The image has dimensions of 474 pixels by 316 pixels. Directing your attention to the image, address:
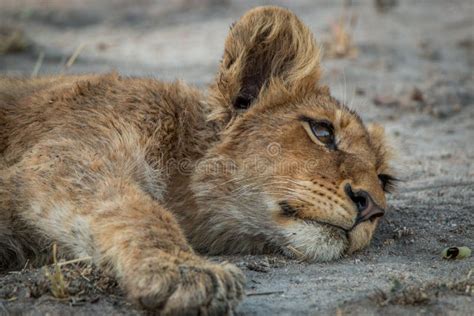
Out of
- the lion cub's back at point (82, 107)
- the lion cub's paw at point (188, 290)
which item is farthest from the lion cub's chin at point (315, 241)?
the lion cub's back at point (82, 107)

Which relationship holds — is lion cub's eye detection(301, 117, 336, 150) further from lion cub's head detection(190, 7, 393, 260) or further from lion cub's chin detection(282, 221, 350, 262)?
lion cub's chin detection(282, 221, 350, 262)

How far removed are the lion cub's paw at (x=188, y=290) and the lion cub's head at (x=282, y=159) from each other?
36.3 inches

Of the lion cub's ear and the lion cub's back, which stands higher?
the lion cub's ear

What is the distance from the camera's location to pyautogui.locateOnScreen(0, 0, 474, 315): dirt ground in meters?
3.43

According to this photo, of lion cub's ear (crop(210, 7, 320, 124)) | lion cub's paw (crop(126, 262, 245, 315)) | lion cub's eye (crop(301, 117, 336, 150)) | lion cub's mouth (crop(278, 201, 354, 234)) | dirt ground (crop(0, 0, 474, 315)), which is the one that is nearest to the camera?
lion cub's paw (crop(126, 262, 245, 315))

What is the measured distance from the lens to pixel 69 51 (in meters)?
9.29

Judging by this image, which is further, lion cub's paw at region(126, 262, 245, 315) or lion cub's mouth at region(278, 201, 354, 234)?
lion cub's mouth at region(278, 201, 354, 234)

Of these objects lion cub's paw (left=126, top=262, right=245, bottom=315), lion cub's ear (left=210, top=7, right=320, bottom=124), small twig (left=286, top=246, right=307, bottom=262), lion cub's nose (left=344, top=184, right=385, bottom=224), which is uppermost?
lion cub's ear (left=210, top=7, right=320, bottom=124)

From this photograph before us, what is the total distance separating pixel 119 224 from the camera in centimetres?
361

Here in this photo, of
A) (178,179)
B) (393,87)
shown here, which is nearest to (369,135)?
(178,179)

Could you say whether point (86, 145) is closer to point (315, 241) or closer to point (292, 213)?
point (292, 213)

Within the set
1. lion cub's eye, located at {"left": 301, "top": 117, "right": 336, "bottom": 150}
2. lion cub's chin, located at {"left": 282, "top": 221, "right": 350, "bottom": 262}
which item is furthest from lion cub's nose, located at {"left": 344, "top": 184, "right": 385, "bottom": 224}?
lion cub's eye, located at {"left": 301, "top": 117, "right": 336, "bottom": 150}

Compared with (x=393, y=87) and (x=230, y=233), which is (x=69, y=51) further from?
(x=230, y=233)

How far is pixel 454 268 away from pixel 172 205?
157 centimetres
